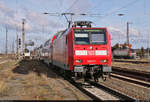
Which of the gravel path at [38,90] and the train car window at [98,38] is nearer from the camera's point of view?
the gravel path at [38,90]

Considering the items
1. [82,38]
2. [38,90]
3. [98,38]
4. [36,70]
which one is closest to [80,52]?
[82,38]

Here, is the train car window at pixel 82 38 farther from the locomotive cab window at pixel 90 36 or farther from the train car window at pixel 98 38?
the train car window at pixel 98 38

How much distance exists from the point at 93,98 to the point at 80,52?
375cm

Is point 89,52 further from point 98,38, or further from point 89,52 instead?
point 98,38

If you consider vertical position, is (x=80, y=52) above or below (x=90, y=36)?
below

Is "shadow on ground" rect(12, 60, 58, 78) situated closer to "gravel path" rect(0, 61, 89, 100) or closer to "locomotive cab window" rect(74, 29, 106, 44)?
"gravel path" rect(0, 61, 89, 100)

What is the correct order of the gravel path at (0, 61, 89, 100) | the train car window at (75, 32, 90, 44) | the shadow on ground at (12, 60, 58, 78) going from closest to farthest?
1. the gravel path at (0, 61, 89, 100)
2. the train car window at (75, 32, 90, 44)
3. the shadow on ground at (12, 60, 58, 78)

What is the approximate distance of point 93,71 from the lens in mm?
11227

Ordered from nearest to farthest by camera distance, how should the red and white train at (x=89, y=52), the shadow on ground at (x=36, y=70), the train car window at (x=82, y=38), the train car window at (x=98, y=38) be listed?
1. the red and white train at (x=89, y=52)
2. the train car window at (x=82, y=38)
3. the train car window at (x=98, y=38)
4. the shadow on ground at (x=36, y=70)

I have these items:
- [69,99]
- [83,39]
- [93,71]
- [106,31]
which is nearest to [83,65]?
[93,71]

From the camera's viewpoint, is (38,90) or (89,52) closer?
(38,90)

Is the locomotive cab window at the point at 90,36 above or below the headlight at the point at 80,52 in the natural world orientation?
above

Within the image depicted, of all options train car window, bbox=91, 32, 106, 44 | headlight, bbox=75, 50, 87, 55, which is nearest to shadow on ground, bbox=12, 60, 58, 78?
headlight, bbox=75, 50, 87, 55

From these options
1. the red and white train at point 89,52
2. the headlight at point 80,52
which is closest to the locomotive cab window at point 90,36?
the red and white train at point 89,52
